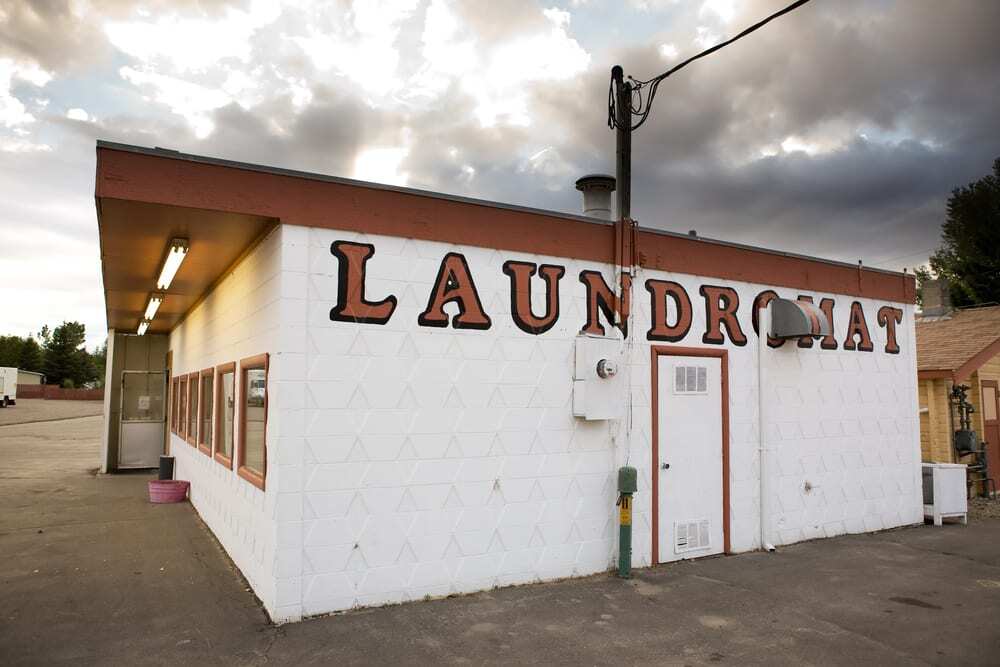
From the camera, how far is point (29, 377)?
3004 inches

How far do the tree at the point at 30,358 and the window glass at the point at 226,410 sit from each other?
91295 mm

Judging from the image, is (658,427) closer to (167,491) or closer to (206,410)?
(206,410)

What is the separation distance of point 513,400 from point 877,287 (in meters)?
7.09

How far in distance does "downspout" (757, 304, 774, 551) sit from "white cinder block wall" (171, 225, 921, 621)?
0.21ft

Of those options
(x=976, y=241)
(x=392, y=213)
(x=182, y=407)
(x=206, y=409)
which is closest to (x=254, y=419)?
(x=392, y=213)

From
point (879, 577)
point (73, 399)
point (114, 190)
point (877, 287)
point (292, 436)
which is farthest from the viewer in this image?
point (73, 399)

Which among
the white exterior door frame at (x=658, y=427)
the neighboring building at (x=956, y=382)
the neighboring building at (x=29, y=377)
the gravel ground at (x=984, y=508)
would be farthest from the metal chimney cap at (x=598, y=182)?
the neighboring building at (x=29, y=377)

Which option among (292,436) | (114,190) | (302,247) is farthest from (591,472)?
(114,190)

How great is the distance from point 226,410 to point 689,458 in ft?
19.8

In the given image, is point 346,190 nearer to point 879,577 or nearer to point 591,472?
point 591,472

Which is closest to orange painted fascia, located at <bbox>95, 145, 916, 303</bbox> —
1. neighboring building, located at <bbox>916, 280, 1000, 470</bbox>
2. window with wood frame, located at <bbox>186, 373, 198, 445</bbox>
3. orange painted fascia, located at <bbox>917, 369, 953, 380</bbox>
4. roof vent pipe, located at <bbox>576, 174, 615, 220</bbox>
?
roof vent pipe, located at <bbox>576, 174, 615, 220</bbox>

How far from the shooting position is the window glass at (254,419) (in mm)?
6785

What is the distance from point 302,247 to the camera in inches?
241

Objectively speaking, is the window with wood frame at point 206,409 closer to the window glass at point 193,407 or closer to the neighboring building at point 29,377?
the window glass at point 193,407
